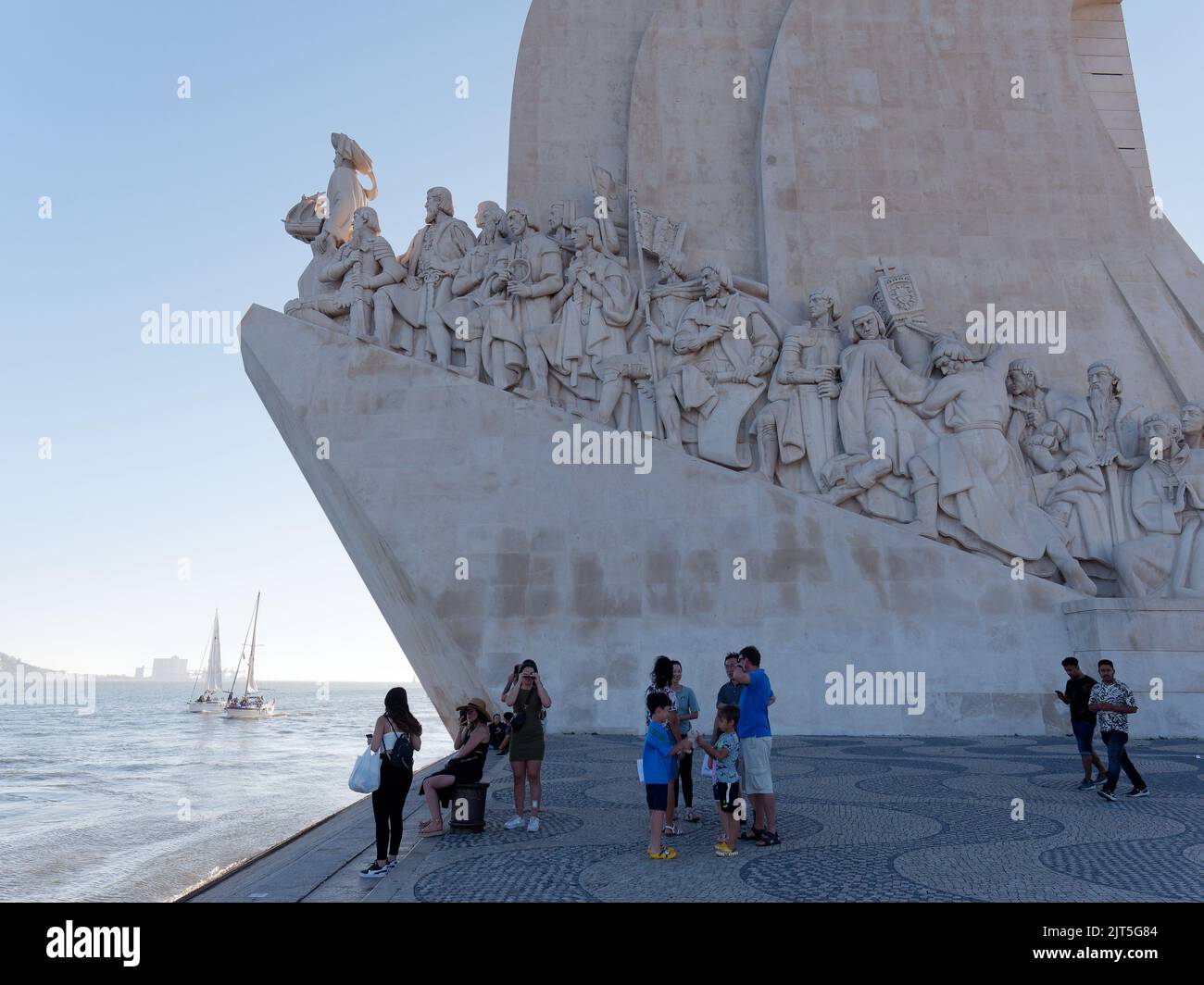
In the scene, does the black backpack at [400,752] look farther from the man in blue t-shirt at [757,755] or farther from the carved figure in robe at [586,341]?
the carved figure in robe at [586,341]

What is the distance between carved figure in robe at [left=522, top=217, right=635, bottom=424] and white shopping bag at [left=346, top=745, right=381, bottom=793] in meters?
7.47

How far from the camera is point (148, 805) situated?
37.0 ft

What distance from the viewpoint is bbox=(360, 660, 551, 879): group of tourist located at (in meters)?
4.27

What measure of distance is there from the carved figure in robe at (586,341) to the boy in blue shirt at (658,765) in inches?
280

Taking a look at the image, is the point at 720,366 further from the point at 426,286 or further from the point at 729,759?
the point at 729,759

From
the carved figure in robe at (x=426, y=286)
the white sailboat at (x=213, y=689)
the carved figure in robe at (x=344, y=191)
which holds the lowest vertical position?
the white sailboat at (x=213, y=689)

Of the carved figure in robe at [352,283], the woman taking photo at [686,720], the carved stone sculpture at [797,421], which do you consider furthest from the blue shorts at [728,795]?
the carved figure in robe at [352,283]

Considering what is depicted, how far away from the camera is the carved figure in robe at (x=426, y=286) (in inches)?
470

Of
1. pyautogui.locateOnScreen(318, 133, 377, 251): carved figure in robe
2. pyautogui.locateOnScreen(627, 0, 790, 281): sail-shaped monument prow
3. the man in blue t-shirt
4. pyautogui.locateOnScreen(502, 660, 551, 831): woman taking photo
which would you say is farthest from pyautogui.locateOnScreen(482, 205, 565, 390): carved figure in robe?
the man in blue t-shirt

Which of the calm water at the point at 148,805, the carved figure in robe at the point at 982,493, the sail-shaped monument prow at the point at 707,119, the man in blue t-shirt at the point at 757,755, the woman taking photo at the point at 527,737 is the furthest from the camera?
the sail-shaped monument prow at the point at 707,119

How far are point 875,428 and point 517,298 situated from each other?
465 cm

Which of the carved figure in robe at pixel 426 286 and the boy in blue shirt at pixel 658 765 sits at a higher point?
the carved figure in robe at pixel 426 286

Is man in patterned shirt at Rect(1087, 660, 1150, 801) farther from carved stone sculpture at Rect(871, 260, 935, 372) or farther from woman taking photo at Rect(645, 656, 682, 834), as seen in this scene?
carved stone sculpture at Rect(871, 260, 935, 372)

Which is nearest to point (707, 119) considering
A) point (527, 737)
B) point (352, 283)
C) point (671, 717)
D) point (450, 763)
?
point (352, 283)
